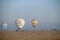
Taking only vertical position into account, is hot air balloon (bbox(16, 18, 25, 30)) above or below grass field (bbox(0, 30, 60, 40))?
above

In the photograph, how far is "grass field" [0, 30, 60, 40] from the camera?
131 cm

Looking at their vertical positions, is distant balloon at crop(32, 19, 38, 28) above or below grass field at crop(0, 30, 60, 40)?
above

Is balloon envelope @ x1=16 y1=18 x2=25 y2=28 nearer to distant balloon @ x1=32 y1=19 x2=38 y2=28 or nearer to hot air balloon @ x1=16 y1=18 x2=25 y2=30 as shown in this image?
hot air balloon @ x1=16 y1=18 x2=25 y2=30

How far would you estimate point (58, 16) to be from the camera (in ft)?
4.63

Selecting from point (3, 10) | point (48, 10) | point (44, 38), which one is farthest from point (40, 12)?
point (3, 10)

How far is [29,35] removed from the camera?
4.32 ft

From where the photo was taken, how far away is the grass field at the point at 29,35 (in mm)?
1312

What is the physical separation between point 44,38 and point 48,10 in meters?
0.33

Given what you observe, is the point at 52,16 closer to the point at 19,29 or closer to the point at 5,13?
the point at 19,29

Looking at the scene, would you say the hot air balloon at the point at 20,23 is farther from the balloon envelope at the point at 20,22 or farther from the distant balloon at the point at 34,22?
the distant balloon at the point at 34,22

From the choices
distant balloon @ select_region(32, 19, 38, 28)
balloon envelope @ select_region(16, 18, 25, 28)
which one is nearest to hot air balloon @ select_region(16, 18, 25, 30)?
balloon envelope @ select_region(16, 18, 25, 28)

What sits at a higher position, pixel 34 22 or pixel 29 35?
pixel 34 22

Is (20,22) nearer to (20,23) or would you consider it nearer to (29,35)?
(20,23)

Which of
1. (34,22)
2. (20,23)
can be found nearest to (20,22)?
(20,23)
